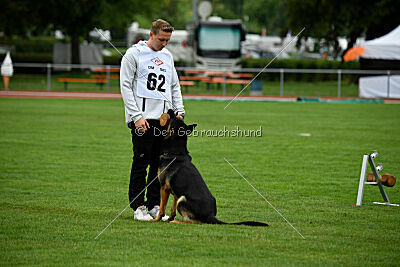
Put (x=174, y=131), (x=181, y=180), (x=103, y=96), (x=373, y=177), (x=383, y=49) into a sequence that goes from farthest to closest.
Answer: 1. (x=383, y=49)
2. (x=103, y=96)
3. (x=373, y=177)
4. (x=174, y=131)
5. (x=181, y=180)

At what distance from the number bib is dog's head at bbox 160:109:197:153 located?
352mm

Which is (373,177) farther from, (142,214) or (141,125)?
(141,125)

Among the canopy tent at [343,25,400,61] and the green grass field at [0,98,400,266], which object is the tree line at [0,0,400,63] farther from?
the green grass field at [0,98,400,266]

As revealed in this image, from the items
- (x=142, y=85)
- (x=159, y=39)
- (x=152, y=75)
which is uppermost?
(x=159, y=39)

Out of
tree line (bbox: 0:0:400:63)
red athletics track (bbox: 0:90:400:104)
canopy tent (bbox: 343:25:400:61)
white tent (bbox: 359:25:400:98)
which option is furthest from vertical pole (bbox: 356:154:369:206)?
tree line (bbox: 0:0:400:63)

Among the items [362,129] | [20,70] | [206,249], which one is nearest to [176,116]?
[206,249]

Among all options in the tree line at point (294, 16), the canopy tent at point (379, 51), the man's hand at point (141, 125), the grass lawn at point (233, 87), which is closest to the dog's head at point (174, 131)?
the man's hand at point (141, 125)

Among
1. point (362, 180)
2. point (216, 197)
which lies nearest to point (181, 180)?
point (216, 197)

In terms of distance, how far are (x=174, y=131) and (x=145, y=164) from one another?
0.61 m

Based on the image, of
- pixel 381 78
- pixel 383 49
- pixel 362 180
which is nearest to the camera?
pixel 362 180

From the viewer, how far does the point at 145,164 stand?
6.72m

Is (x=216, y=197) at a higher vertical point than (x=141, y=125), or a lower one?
lower

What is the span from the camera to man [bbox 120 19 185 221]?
6.47m

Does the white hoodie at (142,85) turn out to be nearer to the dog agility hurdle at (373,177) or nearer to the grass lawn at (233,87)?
the dog agility hurdle at (373,177)
